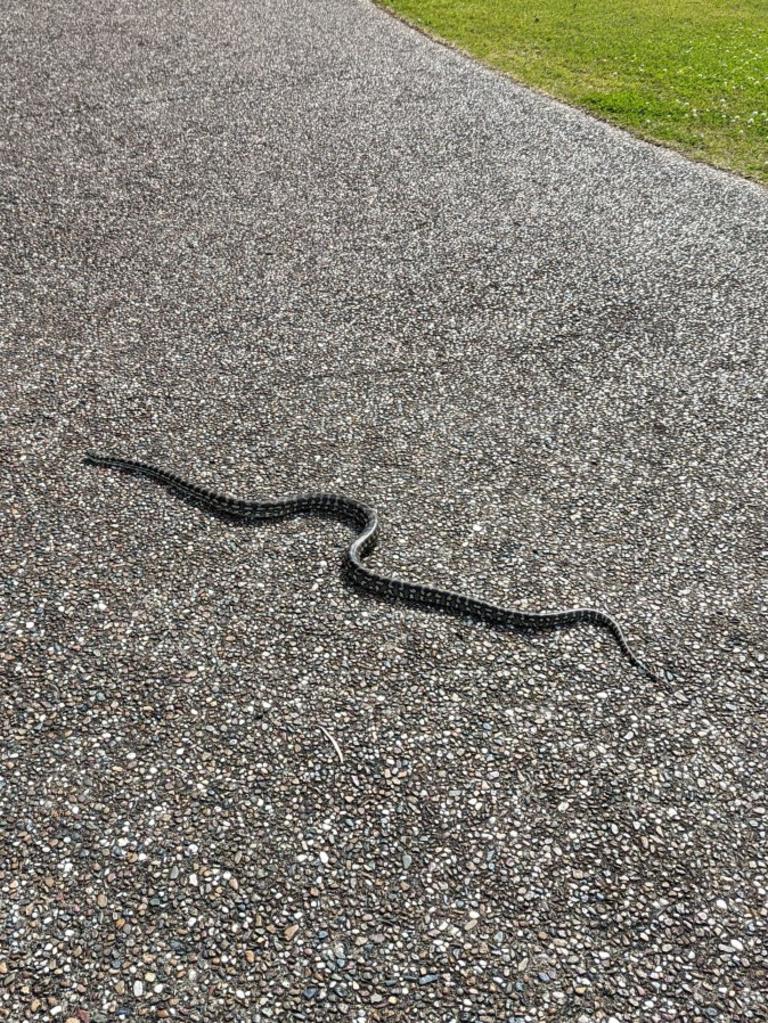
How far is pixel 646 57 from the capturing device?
17.5 m

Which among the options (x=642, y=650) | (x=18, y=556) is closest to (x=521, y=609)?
(x=642, y=650)

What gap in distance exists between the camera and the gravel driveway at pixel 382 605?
409 cm

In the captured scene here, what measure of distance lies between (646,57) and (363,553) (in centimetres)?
1478

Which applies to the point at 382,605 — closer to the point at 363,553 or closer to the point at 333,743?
the point at 363,553

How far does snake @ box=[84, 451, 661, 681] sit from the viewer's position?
19.0 ft

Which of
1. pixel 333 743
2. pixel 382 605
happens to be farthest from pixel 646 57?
pixel 333 743

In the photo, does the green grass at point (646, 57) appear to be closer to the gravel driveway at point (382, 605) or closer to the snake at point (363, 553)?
the gravel driveway at point (382, 605)

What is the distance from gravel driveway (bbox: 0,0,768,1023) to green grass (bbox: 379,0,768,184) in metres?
2.42

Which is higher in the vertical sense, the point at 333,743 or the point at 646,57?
the point at 646,57

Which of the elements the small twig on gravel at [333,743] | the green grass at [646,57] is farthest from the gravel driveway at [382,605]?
the green grass at [646,57]

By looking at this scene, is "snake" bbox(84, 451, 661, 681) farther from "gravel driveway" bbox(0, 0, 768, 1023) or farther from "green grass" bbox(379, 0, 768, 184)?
"green grass" bbox(379, 0, 768, 184)

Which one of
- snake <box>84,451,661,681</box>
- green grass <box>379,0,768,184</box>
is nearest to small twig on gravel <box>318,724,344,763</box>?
snake <box>84,451,661,681</box>

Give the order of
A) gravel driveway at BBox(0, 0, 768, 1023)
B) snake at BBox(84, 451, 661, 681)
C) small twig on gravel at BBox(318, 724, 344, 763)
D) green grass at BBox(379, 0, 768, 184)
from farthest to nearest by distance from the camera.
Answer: green grass at BBox(379, 0, 768, 184) → snake at BBox(84, 451, 661, 681) → small twig on gravel at BBox(318, 724, 344, 763) → gravel driveway at BBox(0, 0, 768, 1023)

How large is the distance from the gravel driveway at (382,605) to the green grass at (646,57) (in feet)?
7.94
